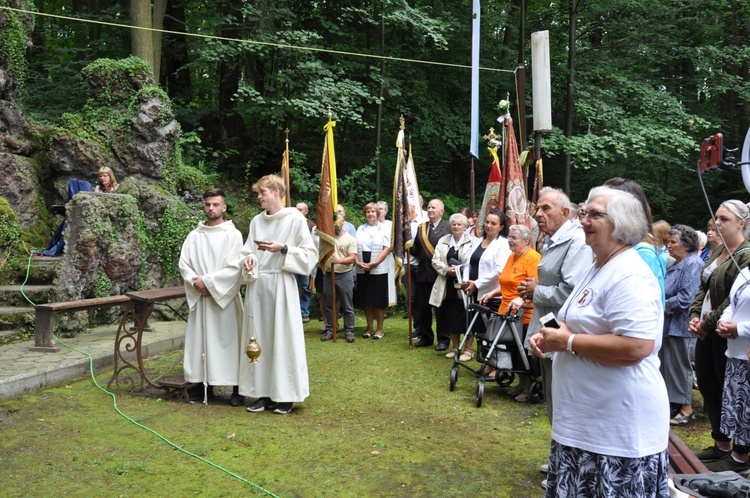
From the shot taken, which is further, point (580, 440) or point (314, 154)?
point (314, 154)

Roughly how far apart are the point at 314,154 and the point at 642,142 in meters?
8.36

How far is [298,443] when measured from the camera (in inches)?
207

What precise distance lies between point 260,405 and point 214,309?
1.08 meters

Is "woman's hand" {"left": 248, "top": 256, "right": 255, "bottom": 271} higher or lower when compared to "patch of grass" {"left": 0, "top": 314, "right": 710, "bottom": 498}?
higher

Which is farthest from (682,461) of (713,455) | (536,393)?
(536,393)

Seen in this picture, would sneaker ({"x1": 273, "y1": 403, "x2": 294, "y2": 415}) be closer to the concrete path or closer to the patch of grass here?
the patch of grass

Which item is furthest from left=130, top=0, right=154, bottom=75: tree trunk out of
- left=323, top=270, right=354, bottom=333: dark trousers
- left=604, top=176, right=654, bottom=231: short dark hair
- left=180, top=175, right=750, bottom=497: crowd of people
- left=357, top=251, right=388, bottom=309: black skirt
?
left=604, top=176, right=654, bottom=231: short dark hair

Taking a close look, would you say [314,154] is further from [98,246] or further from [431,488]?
[431,488]

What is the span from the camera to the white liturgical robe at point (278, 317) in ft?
20.3

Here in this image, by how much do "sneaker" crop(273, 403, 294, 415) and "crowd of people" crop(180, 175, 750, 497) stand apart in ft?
0.07

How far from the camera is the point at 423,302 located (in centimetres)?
977

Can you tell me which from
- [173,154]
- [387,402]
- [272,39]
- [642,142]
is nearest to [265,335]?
[387,402]

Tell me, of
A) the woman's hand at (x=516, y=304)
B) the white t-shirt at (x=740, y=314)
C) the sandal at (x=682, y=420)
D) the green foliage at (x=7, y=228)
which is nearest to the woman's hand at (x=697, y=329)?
the white t-shirt at (x=740, y=314)

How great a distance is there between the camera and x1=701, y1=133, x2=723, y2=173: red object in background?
→ 2977 mm
